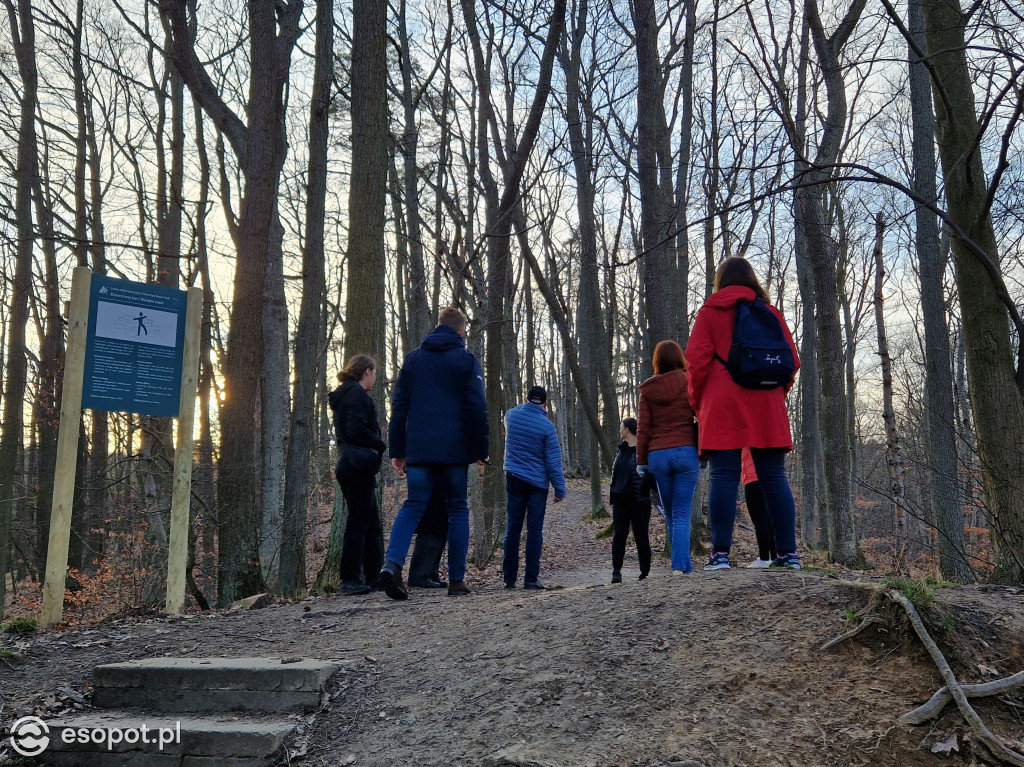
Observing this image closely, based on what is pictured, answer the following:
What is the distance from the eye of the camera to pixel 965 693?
3.22m

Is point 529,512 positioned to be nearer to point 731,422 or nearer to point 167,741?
point 731,422

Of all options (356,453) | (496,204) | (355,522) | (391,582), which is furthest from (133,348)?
(496,204)

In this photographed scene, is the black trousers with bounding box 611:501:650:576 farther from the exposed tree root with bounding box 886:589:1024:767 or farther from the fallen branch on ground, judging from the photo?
the fallen branch on ground

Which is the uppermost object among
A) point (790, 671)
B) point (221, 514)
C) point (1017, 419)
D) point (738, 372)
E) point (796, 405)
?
point (796, 405)

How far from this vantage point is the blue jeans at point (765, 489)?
5355 millimetres

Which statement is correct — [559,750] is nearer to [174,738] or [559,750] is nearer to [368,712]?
[368,712]

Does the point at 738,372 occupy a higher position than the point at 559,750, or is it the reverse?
the point at 738,372

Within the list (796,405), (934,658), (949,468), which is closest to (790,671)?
(934,658)

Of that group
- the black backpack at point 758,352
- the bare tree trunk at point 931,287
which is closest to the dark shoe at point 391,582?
the black backpack at point 758,352

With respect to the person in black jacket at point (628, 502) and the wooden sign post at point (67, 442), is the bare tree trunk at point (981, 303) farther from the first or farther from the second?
the wooden sign post at point (67, 442)

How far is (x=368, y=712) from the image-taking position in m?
4.05

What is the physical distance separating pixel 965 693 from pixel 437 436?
13.2 feet

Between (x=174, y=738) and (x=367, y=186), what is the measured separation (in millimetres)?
6366

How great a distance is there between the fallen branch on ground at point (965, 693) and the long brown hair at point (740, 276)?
309 cm
